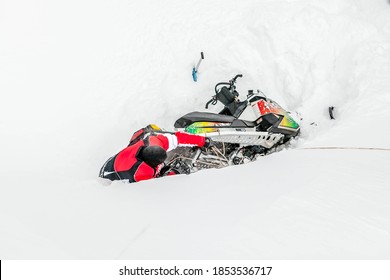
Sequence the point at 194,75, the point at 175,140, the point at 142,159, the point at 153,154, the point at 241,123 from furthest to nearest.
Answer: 1. the point at 194,75
2. the point at 241,123
3. the point at 175,140
4. the point at 142,159
5. the point at 153,154

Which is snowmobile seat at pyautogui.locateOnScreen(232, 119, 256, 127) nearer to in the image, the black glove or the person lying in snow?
the black glove

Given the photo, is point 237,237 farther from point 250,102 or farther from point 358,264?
point 250,102

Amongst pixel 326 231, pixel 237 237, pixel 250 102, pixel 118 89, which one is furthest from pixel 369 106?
pixel 118 89

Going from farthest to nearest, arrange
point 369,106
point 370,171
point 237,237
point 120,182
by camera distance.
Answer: point 369,106, point 120,182, point 370,171, point 237,237

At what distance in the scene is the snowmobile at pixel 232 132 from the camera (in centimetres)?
450

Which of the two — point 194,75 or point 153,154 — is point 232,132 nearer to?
point 153,154

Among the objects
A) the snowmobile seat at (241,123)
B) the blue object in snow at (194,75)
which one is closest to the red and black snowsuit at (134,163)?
the snowmobile seat at (241,123)

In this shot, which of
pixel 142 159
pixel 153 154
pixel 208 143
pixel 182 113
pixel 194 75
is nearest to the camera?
pixel 153 154

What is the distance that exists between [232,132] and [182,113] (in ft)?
4.07

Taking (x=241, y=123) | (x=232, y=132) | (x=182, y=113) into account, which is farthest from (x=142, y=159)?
(x=182, y=113)

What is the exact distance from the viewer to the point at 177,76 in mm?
5867

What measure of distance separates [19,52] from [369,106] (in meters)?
5.59

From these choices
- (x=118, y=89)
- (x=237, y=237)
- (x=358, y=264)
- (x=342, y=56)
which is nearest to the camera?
(x=358, y=264)

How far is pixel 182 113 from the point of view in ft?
18.2
